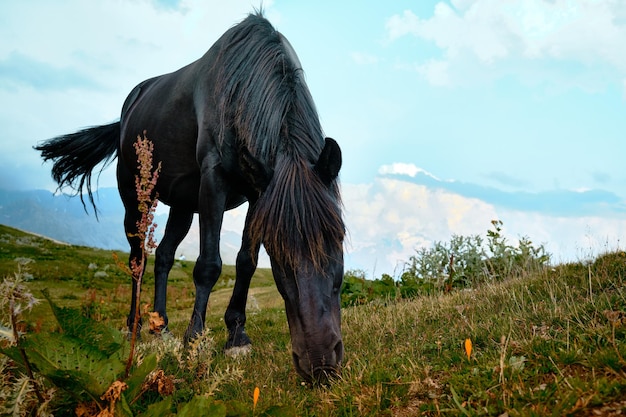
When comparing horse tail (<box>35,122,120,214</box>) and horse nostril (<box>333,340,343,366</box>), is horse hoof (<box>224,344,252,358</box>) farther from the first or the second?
horse tail (<box>35,122,120,214</box>)

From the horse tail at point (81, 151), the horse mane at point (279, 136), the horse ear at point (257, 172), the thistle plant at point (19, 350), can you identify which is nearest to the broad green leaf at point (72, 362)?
the thistle plant at point (19, 350)

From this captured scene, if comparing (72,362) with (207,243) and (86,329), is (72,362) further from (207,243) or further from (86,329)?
(207,243)

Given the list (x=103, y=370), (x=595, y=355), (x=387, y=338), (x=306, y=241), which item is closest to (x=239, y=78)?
(x=306, y=241)

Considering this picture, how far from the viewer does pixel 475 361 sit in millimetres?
3543

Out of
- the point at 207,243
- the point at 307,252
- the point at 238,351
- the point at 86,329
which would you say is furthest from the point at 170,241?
the point at 86,329

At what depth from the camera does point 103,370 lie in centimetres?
276

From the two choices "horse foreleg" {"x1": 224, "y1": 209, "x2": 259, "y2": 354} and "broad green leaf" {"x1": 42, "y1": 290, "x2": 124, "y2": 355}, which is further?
"horse foreleg" {"x1": 224, "y1": 209, "x2": 259, "y2": 354}

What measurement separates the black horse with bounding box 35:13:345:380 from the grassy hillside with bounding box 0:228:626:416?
0.44 metres

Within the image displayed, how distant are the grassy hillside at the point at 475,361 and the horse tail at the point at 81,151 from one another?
6198 mm

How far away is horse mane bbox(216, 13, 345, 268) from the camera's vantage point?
388 centimetres

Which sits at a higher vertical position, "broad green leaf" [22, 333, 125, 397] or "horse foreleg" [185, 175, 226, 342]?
"horse foreleg" [185, 175, 226, 342]

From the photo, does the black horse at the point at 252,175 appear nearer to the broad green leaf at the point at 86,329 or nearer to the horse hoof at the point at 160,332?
the horse hoof at the point at 160,332

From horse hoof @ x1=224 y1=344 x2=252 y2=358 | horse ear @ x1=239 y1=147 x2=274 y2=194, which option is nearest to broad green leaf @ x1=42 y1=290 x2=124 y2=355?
horse ear @ x1=239 y1=147 x2=274 y2=194

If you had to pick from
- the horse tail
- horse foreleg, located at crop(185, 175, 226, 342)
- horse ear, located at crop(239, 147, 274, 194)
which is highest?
the horse tail
